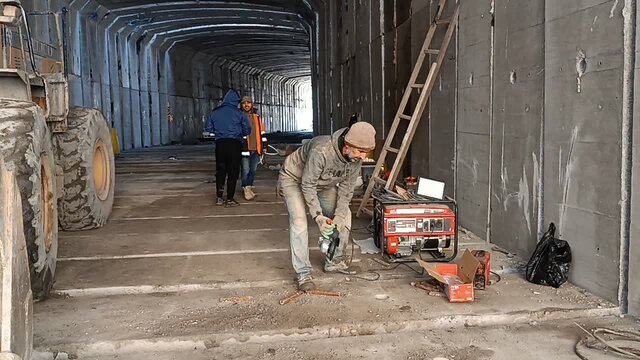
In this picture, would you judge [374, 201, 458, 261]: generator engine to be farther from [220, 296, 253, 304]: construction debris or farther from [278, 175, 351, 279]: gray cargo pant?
[220, 296, 253, 304]: construction debris

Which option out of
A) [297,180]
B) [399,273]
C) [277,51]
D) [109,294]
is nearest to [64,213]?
[109,294]

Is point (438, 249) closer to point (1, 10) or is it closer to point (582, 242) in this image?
point (582, 242)

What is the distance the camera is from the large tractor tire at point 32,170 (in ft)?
14.1

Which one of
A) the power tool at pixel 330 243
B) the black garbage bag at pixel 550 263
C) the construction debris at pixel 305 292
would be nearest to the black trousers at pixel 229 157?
the power tool at pixel 330 243

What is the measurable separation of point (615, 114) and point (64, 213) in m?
5.73

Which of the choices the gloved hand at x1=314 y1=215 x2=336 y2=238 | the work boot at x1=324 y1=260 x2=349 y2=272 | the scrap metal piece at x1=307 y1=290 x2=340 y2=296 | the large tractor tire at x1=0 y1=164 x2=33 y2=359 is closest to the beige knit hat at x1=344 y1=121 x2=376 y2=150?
the gloved hand at x1=314 y1=215 x2=336 y2=238

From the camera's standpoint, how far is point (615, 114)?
4473mm

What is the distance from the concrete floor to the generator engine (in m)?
0.25

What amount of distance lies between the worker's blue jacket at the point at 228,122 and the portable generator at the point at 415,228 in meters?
3.98

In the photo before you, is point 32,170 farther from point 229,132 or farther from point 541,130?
point 229,132

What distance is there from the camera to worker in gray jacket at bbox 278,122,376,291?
4.71 m

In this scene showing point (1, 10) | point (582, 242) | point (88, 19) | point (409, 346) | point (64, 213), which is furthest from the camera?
point (88, 19)

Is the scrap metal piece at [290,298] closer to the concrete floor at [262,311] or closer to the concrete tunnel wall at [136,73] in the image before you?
the concrete floor at [262,311]

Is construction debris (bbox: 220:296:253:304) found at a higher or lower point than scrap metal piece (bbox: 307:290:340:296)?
lower
